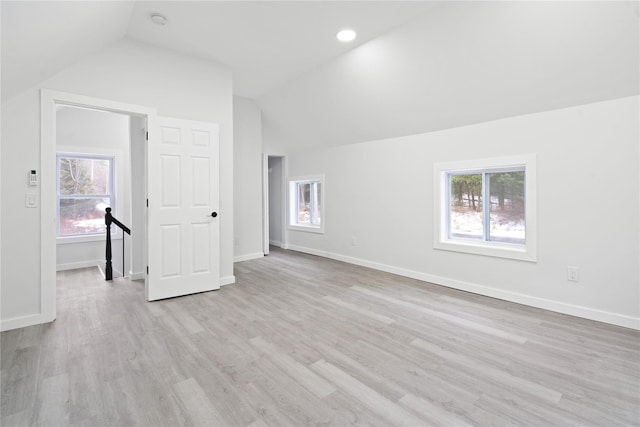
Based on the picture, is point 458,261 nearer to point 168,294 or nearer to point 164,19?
point 168,294

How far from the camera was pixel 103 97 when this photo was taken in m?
3.10

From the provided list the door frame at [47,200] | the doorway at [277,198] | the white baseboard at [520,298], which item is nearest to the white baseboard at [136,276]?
the door frame at [47,200]

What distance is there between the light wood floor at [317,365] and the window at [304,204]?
3.11 meters

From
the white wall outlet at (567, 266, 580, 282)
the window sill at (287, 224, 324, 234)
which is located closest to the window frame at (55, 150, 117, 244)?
the window sill at (287, 224, 324, 234)

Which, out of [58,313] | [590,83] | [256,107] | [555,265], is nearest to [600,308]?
[555,265]

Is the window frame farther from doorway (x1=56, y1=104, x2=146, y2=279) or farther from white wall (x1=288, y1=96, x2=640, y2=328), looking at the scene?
white wall (x1=288, y1=96, x2=640, y2=328)

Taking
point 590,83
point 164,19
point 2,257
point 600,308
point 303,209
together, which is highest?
point 164,19

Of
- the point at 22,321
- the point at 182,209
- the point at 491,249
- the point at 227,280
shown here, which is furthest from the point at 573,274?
the point at 22,321

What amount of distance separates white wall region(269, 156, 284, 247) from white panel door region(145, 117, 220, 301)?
3.00 meters

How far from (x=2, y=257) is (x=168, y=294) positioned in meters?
1.41

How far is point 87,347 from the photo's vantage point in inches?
92.0

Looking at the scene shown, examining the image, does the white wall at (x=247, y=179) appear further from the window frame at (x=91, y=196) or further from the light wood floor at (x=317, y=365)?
the light wood floor at (x=317, y=365)

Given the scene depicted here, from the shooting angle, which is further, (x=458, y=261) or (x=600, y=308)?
(x=458, y=261)

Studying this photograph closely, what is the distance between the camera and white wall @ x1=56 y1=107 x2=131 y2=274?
16.3ft
